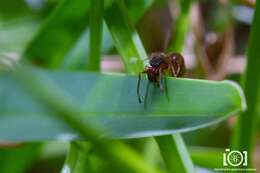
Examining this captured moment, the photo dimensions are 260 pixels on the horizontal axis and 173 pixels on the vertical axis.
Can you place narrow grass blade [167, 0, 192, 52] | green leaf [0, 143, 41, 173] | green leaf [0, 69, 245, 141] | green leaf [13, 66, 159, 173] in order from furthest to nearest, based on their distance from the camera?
green leaf [0, 143, 41, 173] → narrow grass blade [167, 0, 192, 52] → green leaf [0, 69, 245, 141] → green leaf [13, 66, 159, 173]

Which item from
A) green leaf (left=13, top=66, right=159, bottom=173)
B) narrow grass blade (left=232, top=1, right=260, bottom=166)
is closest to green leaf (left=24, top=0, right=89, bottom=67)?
narrow grass blade (left=232, top=1, right=260, bottom=166)

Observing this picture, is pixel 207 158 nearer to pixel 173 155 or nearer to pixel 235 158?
pixel 235 158

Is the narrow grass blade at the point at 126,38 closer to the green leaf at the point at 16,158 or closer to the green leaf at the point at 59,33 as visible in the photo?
the green leaf at the point at 59,33

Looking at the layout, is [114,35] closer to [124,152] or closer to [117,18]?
[117,18]

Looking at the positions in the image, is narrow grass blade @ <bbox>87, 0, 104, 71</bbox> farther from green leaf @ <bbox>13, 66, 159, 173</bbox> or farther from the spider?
green leaf @ <bbox>13, 66, 159, 173</bbox>

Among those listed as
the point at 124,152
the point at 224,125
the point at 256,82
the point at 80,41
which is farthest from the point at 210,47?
the point at 124,152

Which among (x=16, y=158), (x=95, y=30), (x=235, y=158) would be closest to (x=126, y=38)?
(x=95, y=30)
